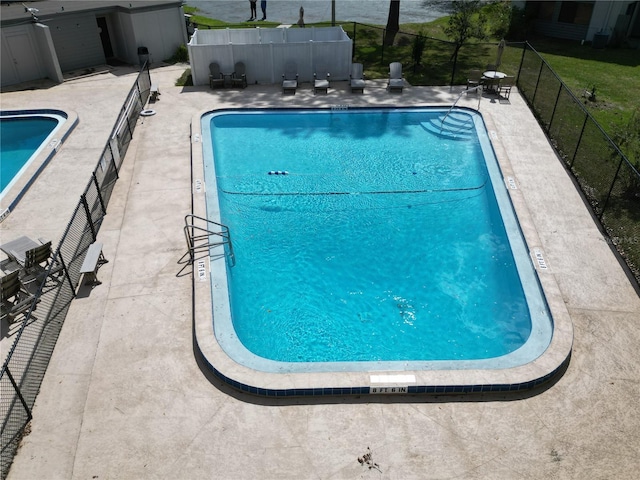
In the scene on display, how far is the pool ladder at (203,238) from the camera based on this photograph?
11.8 metres

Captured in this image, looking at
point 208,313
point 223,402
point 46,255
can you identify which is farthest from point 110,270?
point 223,402

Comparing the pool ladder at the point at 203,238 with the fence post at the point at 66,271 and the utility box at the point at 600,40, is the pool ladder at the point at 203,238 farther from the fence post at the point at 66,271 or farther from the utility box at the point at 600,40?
the utility box at the point at 600,40

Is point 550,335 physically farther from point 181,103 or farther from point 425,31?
point 425,31

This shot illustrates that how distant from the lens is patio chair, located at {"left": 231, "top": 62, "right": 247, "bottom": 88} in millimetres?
20891

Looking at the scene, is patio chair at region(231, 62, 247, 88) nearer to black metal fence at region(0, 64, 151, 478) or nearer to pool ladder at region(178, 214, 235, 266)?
black metal fence at region(0, 64, 151, 478)

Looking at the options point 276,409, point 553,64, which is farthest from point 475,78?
point 276,409

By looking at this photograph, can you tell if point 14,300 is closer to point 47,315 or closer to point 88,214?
point 47,315

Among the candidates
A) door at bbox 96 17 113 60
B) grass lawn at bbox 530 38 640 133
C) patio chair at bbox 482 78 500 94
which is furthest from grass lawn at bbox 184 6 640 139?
door at bbox 96 17 113 60

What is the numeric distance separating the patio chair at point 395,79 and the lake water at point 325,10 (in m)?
12.3

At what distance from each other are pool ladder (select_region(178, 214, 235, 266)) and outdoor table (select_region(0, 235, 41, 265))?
3.19 metres

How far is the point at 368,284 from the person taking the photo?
39.2ft

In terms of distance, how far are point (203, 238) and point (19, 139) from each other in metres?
10.3

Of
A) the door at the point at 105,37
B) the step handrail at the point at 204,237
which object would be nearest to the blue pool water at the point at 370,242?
the step handrail at the point at 204,237

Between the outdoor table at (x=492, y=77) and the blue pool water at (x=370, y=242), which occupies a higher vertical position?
the outdoor table at (x=492, y=77)
